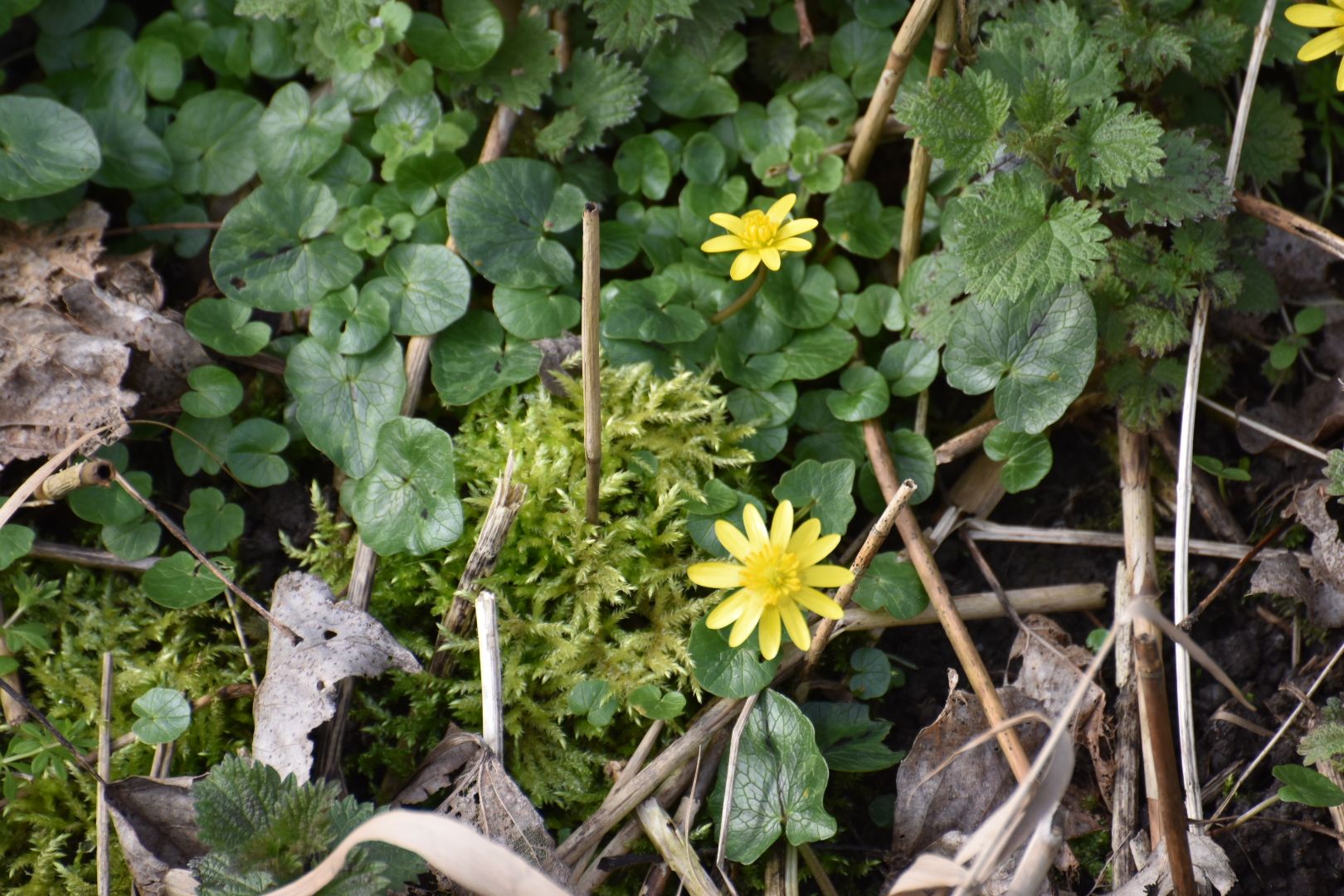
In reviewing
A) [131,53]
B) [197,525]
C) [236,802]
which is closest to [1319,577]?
[236,802]

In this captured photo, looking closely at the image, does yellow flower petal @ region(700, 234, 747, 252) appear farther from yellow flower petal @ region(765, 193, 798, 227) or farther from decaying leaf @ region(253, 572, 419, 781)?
decaying leaf @ region(253, 572, 419, 781)

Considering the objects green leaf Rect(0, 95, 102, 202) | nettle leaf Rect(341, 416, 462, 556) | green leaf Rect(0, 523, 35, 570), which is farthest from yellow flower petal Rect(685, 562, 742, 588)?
green leaf Rect(0, 95, 102, 202)

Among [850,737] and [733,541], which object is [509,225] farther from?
[850,737]

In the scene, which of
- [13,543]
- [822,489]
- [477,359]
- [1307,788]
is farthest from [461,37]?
[1307,788]

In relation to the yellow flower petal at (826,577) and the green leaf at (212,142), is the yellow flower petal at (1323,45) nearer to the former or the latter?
the yellow flower petal at (826,577)

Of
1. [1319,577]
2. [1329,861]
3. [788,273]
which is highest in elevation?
[788,273]

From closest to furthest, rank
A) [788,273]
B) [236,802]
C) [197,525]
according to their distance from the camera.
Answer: [236,802] < [197,525] < [788,273]

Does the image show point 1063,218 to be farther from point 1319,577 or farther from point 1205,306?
point 1319,577

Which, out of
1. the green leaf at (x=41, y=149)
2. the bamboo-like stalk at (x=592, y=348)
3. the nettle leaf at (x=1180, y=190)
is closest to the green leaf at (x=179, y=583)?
the bamboo-like stalk at (x=592, y=348)
